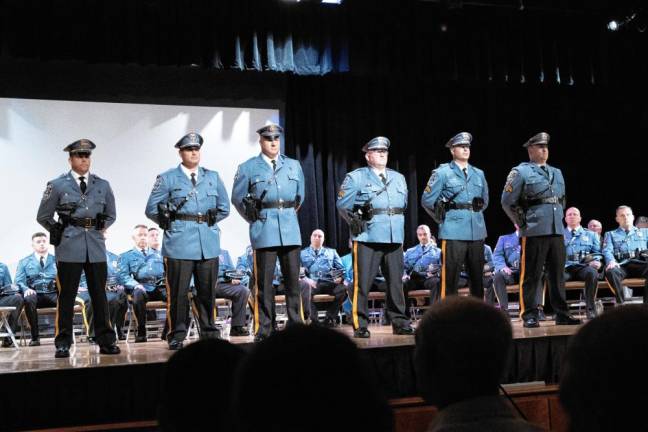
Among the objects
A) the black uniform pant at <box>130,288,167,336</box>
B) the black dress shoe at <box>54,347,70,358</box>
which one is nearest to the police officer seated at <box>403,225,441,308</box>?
the black uniform pant at <box>130,288,167,336</box>

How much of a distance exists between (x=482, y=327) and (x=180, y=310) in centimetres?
434

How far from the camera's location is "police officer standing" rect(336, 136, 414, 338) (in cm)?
606

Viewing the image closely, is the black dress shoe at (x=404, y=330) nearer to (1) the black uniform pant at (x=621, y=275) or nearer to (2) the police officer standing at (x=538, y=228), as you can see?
(2) the police officer standing at (x=538, y=228)

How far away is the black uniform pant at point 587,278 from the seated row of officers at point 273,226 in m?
1.72

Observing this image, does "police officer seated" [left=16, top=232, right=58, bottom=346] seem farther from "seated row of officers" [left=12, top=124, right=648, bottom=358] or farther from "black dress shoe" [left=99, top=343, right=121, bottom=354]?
"black dress shoe" [left=99, top=343, right=121, bottom=354]

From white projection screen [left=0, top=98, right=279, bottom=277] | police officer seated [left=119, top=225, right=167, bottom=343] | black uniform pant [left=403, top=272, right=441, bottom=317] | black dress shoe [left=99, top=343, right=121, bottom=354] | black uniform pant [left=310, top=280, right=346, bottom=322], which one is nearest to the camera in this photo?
black dress shoe [left=99, top=343, right=121, bottom=354]

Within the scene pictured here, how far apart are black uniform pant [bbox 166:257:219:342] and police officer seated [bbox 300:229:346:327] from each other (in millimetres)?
2872

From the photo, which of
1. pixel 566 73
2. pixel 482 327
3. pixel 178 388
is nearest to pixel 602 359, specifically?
pixel 482 327

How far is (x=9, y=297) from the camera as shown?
307 inches

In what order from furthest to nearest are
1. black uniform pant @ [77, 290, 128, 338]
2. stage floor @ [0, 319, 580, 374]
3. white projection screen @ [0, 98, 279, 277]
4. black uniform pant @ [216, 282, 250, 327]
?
white projection screen @ [0, 98, 279, 277]
black uniform pant @ [77, 290, 128, 338]
black uniform pant @ [216, 282, 250, 327]
stage floor @ [0, 319, 580, 374]

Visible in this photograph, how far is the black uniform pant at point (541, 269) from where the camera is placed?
6.40 metres

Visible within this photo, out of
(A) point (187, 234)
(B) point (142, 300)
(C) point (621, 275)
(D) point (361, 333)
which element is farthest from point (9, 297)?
(C) point (621, 275)

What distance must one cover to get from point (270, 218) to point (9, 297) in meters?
3.60

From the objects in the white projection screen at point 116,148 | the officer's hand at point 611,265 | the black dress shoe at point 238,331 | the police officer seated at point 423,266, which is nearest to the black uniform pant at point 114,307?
the white projection screen at point 116,148
